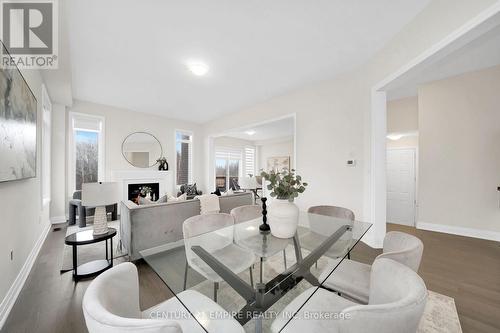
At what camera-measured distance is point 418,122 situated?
12.8 feet

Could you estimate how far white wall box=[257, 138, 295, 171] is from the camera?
8065 millimetres

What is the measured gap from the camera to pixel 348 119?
322 centimetres

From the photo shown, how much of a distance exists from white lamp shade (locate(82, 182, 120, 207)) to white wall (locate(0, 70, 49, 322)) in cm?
53

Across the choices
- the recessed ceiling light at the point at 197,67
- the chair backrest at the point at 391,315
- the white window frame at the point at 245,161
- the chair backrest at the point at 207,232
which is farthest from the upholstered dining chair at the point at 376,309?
the white window frame at the point at 245,161

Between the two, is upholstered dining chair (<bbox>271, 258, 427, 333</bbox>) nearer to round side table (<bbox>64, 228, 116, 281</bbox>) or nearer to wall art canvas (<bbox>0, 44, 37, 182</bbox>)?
round side table (<bbox>64, 228, 116, 281</bbox>)

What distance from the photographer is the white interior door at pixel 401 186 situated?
4.17 metres

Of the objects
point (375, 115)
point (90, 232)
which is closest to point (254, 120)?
point (375, 115)

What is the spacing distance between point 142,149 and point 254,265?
206 inches

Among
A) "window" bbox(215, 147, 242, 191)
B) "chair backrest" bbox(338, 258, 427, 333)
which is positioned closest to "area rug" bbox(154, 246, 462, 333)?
"chair backrest" bbox(338, 258, 427, 333)

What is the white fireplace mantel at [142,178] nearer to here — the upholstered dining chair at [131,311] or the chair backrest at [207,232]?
the chair backrest at [207,232]

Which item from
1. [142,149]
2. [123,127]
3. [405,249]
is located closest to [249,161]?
[142,149]

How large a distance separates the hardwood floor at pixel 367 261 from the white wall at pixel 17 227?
14 centimetres

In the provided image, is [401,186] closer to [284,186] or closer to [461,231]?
[461,231]

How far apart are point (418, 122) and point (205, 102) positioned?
4731 millimetres
